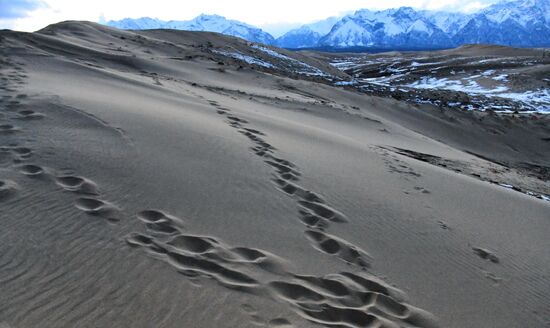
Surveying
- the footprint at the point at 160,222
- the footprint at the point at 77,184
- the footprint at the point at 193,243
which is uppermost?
the footprint at the point at 77,184

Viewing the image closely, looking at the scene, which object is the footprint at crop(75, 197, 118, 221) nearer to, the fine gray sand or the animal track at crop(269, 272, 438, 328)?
the fine gray sand

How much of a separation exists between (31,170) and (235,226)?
7.49 ft

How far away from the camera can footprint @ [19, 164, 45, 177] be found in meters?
4.38

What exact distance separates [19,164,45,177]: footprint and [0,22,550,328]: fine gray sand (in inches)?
1.4

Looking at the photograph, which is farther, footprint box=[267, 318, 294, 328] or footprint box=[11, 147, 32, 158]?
footprint box=[11, 147, 32, 158]

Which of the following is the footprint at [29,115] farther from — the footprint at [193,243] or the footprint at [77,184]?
the footprint at [193,243]

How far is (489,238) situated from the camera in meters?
5.07

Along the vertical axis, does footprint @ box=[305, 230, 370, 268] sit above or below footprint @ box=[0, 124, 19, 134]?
below

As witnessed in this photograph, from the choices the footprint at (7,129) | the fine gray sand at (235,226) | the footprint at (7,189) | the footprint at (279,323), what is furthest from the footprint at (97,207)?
the footprint at (7,129)

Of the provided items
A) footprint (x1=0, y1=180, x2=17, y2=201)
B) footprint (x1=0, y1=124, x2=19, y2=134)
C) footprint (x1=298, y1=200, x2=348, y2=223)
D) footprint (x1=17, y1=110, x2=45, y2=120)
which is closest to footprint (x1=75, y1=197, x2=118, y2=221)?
footprint (x1=0, y1=180, x2=17, y2=201)

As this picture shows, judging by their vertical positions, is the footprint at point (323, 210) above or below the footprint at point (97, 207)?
above

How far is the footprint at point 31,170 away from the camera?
4.38 meters

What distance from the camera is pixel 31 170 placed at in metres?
4.46

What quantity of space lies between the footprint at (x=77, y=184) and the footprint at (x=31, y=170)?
24 cm
